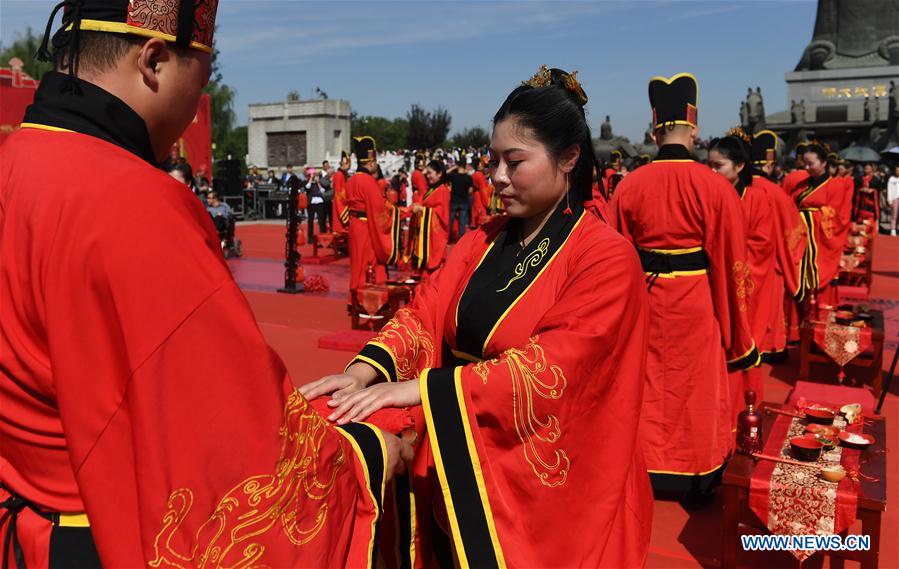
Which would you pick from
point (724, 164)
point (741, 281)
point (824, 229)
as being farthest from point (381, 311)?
point (824, 229)

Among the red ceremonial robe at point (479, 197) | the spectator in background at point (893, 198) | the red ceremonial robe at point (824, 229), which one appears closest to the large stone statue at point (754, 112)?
the spectator in background at point (893, 198)

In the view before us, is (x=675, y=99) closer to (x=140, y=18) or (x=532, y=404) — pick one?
(x=532, y=404)

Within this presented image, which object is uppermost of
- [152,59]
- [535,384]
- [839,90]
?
[839,90]

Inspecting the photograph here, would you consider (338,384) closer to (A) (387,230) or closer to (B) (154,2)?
(B) (154,2)

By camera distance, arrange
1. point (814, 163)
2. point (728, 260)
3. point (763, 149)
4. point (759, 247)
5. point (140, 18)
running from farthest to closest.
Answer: point (814, 163)
point (763, 149)
point (759, 247)
point (728, 260)
point (140, 18)

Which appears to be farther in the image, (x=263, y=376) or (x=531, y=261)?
(x=531, y=261)

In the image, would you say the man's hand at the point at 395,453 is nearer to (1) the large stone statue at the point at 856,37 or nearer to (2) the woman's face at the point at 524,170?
(2) the woman's face at the point at 524,170

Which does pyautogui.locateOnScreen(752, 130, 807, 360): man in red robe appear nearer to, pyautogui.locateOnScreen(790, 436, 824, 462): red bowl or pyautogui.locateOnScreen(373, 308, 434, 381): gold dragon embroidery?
pyautogui.locateOnScreen(790, 436, 824, 462): red bowl

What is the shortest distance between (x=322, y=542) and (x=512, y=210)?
1.24 m

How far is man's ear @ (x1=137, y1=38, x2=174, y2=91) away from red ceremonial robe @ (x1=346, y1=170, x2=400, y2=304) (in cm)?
793

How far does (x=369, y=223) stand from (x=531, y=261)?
7.24m

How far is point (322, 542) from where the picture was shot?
4.60 feet

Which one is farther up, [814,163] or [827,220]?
[814,163]

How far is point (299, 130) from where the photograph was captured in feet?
87.5
